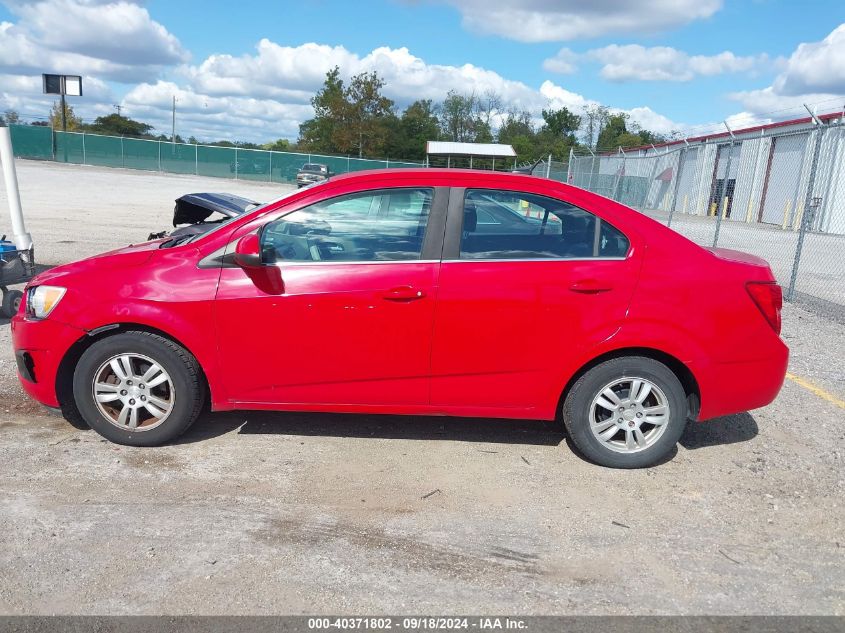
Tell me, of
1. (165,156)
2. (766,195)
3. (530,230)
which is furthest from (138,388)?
(165,156)

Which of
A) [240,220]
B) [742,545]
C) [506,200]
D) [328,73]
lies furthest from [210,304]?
[328,73]

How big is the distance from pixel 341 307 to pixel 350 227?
0.49m

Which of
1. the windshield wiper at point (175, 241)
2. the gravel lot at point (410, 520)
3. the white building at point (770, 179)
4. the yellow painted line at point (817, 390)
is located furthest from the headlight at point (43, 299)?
the white building at point (770, 179)

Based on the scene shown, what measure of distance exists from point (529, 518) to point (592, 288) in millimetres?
1305

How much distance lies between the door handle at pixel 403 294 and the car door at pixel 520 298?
0.44ft

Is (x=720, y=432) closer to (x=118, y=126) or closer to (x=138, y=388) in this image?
(x=138, y=388)

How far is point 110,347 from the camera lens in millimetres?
4125

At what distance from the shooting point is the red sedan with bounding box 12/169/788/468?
13.3 feet

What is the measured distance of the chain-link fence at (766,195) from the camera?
1124 cm

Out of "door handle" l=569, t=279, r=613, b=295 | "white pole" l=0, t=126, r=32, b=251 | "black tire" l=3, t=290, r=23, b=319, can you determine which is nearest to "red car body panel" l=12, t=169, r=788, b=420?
"door handle" l=569, t=279, r=613, b=295

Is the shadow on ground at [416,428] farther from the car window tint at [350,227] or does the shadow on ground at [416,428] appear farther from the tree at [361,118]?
the tree at [361,118]

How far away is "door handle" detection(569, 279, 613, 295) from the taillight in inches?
32.6

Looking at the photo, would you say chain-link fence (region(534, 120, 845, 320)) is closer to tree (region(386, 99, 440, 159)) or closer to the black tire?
the black tire

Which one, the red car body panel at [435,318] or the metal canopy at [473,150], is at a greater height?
the metal canopy at [473,150]
